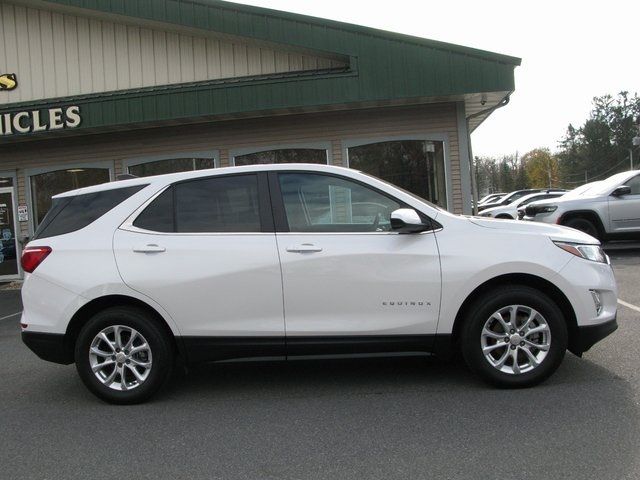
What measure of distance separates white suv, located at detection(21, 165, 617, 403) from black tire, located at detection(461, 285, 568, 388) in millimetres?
11

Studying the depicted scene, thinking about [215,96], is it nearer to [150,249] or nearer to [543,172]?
[150,249]

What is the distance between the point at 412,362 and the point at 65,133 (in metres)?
9.72

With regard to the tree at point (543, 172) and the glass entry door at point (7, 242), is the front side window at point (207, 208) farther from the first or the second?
the tree at point (543, 172)

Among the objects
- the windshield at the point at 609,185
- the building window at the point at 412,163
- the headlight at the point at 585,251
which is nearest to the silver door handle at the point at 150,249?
the headlight at the point at 585,251

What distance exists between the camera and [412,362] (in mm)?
5258

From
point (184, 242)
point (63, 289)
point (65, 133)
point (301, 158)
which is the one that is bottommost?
point (63, 289)

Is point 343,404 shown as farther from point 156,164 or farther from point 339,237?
point 156,164

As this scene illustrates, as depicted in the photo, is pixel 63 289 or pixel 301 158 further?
pixel 301 158

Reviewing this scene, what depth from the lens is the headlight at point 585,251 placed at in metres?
4.38

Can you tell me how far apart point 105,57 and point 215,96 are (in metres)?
3.36

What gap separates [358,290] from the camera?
4.30 meters

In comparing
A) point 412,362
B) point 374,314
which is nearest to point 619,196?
point 412,362

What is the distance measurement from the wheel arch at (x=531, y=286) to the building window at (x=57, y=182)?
10.4 meters

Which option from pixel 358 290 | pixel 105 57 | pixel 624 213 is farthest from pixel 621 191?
pixel 105 57
